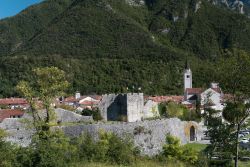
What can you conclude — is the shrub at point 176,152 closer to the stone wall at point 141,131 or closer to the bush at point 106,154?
the stone wall at point 141,131

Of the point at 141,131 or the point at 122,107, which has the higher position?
the point at 122,107

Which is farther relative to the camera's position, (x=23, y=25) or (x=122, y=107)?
(x=23, y=25)

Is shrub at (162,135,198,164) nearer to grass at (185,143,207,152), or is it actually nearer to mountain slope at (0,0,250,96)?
grass at (185,143,207,152)

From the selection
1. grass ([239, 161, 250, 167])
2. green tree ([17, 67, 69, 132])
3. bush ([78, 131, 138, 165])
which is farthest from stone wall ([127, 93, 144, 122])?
bush ([78, 131, 138, 165])

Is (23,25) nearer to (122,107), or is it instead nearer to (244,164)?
(122,107)

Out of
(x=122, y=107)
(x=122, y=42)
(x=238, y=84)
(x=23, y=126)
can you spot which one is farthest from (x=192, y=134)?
(x=122, y=42)

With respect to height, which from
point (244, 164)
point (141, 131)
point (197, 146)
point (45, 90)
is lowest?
point (244, 164)

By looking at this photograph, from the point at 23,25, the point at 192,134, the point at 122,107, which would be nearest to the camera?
the point at 122,107

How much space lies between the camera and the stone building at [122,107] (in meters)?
36.2

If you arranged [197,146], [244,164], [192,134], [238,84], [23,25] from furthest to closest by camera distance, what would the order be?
[23,25] → [192,134] → [197,146] → [244,164] → [238,84]

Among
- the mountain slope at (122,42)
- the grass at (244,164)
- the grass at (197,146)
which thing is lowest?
the grass at (244,164)

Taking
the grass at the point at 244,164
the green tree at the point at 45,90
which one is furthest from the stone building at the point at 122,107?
the green tree at the point at 45,90

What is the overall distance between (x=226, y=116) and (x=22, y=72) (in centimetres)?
8593

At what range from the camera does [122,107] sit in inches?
1439
